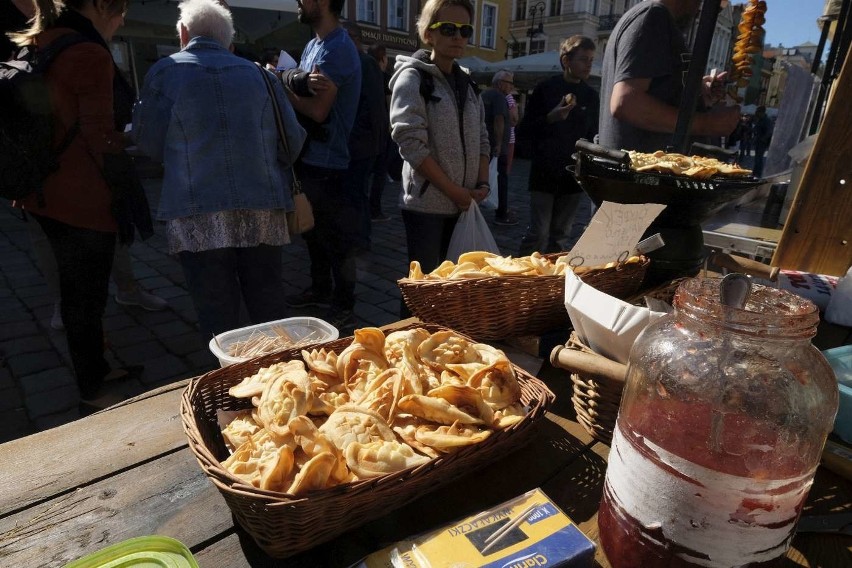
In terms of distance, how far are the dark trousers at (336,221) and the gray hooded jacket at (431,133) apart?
843 millimetres

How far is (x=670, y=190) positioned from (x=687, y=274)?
394 mm

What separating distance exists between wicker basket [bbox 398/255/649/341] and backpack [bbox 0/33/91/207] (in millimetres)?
1940

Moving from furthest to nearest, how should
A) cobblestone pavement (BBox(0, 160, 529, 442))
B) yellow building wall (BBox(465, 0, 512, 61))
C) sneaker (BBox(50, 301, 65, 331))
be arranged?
yellow building wall (BBox(465, 0, 512, 61))
sneaker (BBox(50, 301, 65, 331))
cobblestone pavement (BBox(0, 160, 529, 442))

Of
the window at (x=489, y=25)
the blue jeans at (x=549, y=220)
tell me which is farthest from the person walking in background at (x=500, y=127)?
the window at (x=489, y=25)

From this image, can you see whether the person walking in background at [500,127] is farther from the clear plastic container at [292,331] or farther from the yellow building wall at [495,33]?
the yellow building wall at [495,33]

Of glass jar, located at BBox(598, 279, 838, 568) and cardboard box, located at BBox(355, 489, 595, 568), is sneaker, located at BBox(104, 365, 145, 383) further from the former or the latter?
glass jar, located at BBox(598, 279, 838, 568)

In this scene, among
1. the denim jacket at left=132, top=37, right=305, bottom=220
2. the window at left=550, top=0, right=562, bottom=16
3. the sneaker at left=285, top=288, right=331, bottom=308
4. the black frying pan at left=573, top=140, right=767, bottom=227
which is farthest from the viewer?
the window at left=550, top=0, right=562, bottom=16

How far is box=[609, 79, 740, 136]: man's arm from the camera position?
2484 mm

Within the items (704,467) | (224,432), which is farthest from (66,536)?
(704,467)

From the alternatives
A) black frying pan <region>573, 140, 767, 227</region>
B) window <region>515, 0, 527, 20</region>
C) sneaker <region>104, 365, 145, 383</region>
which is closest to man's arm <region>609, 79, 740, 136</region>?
black frying pan <region>573, 140, 767, 227</region>

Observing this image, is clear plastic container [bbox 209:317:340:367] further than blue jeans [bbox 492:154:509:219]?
No

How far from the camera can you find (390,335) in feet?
4.37

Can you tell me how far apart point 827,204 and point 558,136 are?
126 inches

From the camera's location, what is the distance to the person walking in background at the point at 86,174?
89.4 inches
